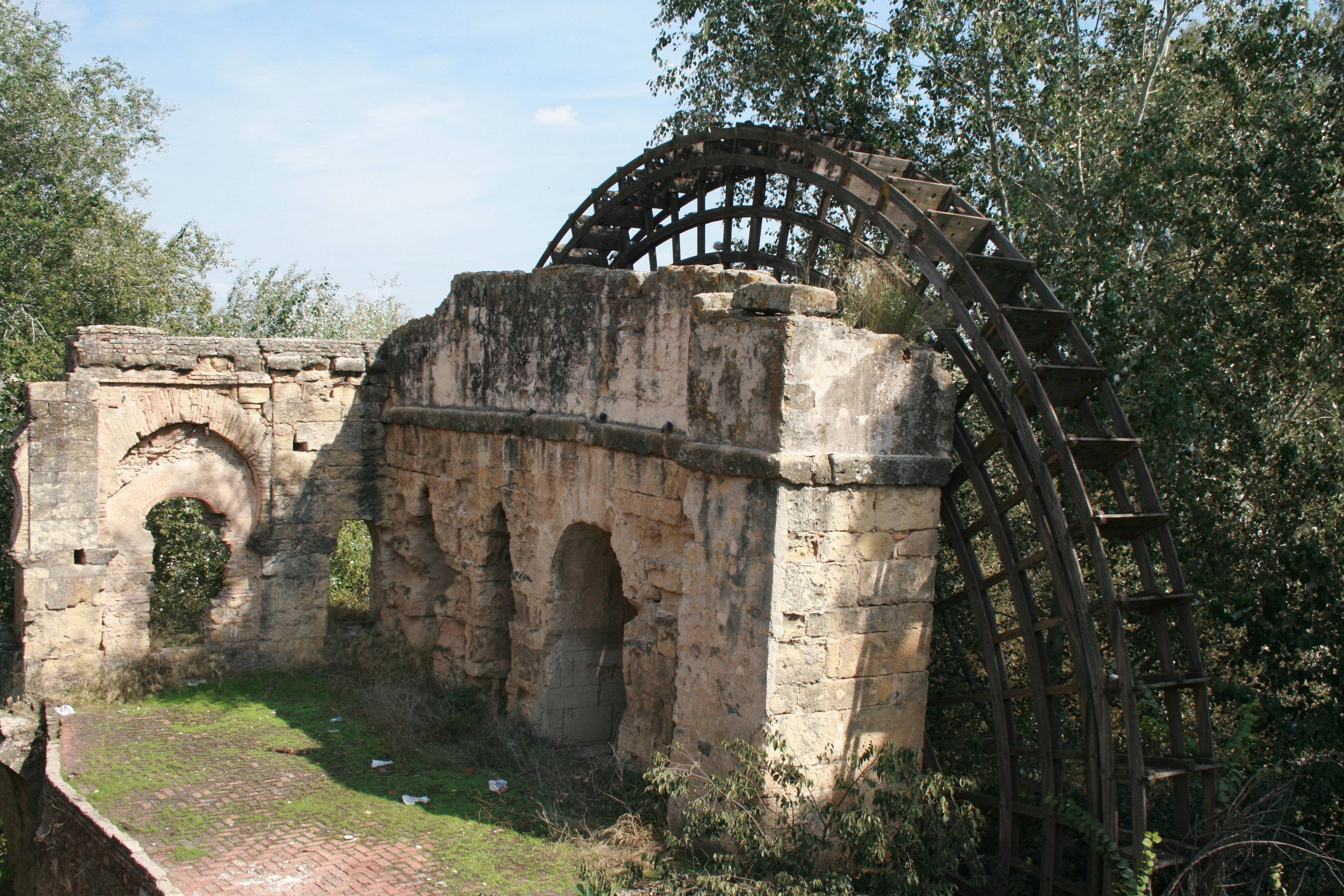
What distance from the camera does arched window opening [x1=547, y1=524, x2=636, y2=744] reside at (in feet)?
27.5

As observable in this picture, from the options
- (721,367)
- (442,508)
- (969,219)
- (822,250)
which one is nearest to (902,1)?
(822,250)

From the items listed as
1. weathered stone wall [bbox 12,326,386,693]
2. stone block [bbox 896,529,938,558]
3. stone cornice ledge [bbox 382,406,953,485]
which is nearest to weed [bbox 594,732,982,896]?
stone block [bbox 896,529,938,558]

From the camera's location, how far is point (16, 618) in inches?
380

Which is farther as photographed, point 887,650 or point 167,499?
point 167,499

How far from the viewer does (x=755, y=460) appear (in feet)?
19.4

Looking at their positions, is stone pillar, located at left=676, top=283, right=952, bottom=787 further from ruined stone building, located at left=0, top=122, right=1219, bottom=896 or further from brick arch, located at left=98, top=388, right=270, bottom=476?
brick arch, located at left=98, top=388, right=270, bottom=476

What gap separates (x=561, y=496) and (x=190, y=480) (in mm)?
4239

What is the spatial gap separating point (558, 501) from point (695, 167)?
356cm

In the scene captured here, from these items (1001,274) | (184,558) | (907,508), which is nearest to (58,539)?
(184,558)

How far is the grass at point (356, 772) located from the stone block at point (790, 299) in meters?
3.36

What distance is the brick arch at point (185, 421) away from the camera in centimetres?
973

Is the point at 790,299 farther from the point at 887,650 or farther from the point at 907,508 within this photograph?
the point at 887,650

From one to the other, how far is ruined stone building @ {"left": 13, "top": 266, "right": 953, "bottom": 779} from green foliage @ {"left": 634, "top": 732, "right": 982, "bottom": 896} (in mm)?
262

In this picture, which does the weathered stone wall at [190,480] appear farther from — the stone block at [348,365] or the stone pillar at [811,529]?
the stone pillar at [811,529]
